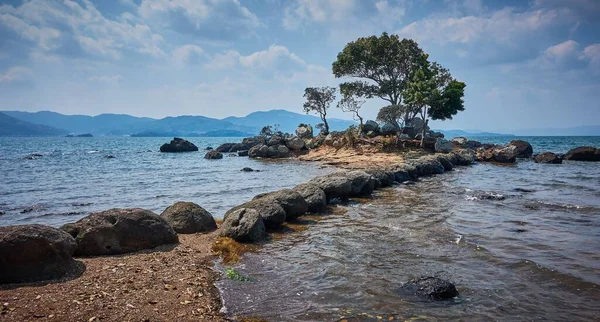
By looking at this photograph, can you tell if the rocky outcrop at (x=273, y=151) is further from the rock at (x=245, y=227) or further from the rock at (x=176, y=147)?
the rock at (x=245, y=227)

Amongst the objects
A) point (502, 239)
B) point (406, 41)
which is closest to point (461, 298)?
point (502, 239)

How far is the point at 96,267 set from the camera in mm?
9570

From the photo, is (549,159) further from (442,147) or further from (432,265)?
(432,265)

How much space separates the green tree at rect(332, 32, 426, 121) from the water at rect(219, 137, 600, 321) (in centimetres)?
3992

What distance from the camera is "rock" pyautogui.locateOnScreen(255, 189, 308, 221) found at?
51.9 feet

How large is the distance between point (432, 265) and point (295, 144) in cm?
5309

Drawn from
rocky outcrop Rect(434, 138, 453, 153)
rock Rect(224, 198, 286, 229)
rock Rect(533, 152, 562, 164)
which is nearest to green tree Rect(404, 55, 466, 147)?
rocky outcrop Rect(434, 138, 453, 153)

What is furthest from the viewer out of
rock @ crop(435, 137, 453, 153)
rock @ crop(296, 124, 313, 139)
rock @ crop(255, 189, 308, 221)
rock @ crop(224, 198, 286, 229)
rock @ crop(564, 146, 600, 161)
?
rock @ crop(296, 124, 313, 139)

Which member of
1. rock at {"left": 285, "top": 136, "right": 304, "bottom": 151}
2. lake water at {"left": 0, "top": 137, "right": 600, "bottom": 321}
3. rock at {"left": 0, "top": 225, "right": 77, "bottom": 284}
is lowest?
lake water at {"left": 0, "top": 137, "right": 600, "bottom": 321}

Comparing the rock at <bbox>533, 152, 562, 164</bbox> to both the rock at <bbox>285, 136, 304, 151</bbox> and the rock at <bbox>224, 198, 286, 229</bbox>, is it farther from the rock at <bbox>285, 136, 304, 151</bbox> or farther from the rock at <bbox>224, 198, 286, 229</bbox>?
the rock at <bbox>224, 198, 286, 229</bbox>

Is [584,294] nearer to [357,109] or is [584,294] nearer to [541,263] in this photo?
[541,263]

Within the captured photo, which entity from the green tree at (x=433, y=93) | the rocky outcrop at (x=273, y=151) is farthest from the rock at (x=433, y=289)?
the rocky outcrop at (x=273, y=151)

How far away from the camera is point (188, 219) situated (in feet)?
46.2

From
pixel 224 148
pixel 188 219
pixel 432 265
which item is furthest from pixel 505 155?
pixel 224 148
